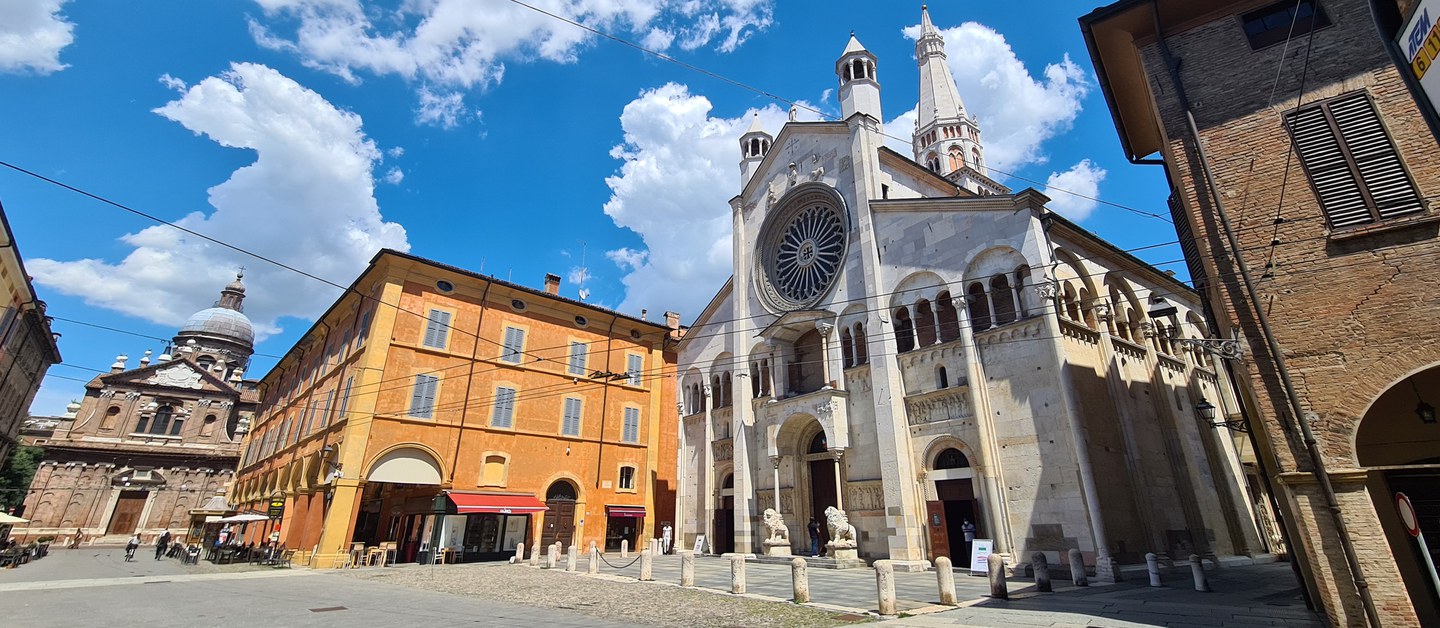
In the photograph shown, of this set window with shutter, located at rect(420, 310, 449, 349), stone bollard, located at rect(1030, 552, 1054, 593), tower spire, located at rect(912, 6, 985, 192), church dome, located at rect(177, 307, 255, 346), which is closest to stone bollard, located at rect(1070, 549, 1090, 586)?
stone bollard, located at rect(1030, 552, 1054, 593)

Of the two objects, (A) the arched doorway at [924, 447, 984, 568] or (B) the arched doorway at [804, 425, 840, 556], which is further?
(B) the arched doorway at [804, 425, 840, 556]

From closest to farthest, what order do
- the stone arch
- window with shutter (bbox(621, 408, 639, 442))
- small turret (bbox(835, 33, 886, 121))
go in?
the stone arch
small turret (bbox(835, 33, 886, 121))
window with shutter (bbox(621, 408, 639, 442))

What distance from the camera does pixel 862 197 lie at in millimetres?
21797

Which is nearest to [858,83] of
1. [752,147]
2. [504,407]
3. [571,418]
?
[752,147]

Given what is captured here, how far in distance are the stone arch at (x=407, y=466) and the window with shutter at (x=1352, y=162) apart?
24684 millimetres

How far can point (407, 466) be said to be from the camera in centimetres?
2200

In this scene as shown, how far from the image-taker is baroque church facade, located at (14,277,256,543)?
39.5m

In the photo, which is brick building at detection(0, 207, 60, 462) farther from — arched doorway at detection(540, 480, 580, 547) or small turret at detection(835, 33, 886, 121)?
small turret at detection(835, 33, 886, 121)

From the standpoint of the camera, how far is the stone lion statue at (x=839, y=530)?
18.6 meters

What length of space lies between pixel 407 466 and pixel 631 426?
973cm

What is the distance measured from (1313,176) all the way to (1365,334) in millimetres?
2353

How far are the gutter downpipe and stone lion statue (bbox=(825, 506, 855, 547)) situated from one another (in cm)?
1277

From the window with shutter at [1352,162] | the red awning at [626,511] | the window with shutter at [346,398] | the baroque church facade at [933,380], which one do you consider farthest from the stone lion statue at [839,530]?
the window with shutter at [346,398]

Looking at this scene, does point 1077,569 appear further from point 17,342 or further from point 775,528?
point 17,342
